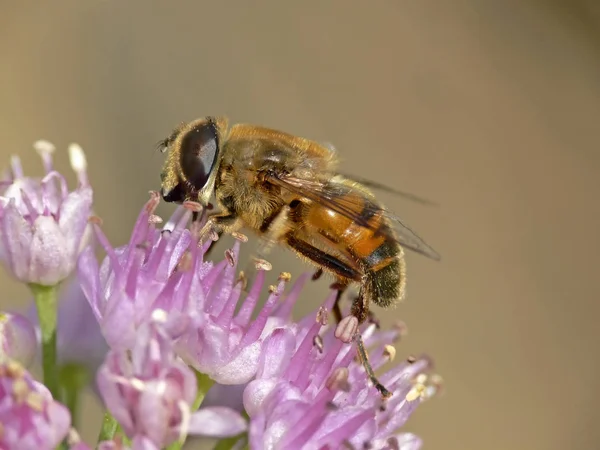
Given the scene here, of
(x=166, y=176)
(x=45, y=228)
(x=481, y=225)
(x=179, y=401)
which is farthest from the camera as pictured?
(x=481, y=225)

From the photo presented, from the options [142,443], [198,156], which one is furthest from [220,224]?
[142,443]

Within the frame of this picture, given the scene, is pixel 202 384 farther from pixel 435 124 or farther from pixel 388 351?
pixel 435 124

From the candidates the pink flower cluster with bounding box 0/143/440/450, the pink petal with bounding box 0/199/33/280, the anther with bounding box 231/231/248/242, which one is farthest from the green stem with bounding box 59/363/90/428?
the anther with bounding box 231/231/248/242

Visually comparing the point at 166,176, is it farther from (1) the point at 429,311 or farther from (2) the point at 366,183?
(1) the point at 429,311

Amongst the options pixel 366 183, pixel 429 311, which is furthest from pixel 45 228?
pixel 429 311

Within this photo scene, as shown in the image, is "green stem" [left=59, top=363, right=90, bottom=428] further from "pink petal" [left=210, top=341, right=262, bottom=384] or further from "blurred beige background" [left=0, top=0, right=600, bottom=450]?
"blurred beige background" [left=0, top=0, right=600, bottom=450]

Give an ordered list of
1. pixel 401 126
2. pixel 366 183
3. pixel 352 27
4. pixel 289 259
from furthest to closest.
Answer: pixel 352 27 < pixel 401 126 < pixel 289 259 < pixel 366 183

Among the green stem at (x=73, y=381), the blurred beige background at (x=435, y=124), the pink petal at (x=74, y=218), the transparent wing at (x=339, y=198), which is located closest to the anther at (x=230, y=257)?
the transparent wing at (x=339, y=198)

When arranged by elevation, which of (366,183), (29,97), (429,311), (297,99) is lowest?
(429,311)
